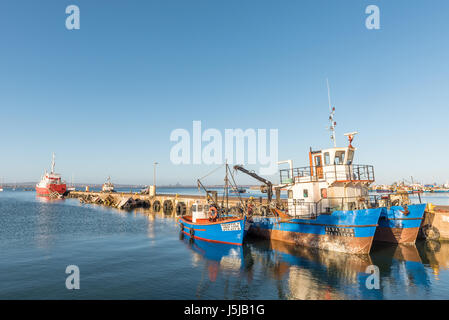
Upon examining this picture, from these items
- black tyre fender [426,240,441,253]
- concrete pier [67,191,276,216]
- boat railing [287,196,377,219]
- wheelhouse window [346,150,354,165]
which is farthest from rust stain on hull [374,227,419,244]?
concrete pier [67,191,276,216]

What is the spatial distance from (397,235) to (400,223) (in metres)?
1.25

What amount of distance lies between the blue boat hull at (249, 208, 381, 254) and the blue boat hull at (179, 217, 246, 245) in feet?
14.8

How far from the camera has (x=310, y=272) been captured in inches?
672

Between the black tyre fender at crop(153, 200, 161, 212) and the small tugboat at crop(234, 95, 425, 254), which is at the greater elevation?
the small tugboat at crop(234, 95, 425, 254)

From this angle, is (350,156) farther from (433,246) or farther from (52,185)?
(52,185)

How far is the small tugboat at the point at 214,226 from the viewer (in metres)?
24.5

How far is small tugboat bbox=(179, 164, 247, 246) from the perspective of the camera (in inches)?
966

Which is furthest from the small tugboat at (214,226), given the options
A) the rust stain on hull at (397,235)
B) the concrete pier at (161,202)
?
the concrete pier at (161,202)

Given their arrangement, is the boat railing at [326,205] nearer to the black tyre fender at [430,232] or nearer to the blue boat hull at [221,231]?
the blue boat hull at [221,231]

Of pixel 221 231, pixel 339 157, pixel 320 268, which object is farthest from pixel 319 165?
pixel 221 231

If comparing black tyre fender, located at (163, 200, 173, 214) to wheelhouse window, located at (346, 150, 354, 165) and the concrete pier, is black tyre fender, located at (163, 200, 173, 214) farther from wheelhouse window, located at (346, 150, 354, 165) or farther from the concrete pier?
wheelhouse window, located at (346, 150, 354, 165)
